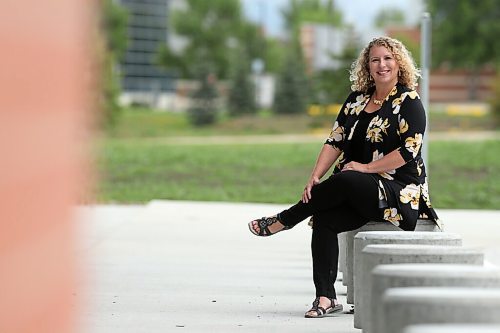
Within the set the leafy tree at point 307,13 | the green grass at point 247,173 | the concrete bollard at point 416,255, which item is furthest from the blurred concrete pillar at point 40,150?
the leafy tree at point 307,13

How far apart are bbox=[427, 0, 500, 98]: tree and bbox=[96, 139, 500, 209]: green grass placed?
4660 centimetres

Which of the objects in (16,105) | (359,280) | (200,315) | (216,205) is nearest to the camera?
(16,105)

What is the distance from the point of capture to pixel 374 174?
275 inches

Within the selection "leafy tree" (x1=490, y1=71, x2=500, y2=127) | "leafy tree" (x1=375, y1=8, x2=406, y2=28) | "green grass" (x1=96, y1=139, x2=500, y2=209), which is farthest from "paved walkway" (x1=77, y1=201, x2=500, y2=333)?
"leafy tree" (x1=375, y1=8, x2=406, y2=28)

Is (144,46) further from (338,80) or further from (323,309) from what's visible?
(323,309)

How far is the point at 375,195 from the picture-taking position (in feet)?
22.4

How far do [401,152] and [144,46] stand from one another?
405 ft

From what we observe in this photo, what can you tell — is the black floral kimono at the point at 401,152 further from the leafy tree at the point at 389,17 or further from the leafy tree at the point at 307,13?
the leafy tree at the point at 389,17

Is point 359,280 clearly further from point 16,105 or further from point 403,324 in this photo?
point 16,105

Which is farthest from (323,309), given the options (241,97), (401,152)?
(241,97)

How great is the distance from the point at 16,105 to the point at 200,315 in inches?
206

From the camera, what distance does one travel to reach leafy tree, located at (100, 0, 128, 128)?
338 centimetres

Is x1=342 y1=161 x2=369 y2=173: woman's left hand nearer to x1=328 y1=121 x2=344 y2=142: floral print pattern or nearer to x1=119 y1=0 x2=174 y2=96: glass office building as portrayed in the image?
x1=328 y1=121 x2=344 y2=142: floral print pattern

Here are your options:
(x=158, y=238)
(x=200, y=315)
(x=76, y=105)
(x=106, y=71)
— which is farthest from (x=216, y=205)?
(x=106, y=71)
